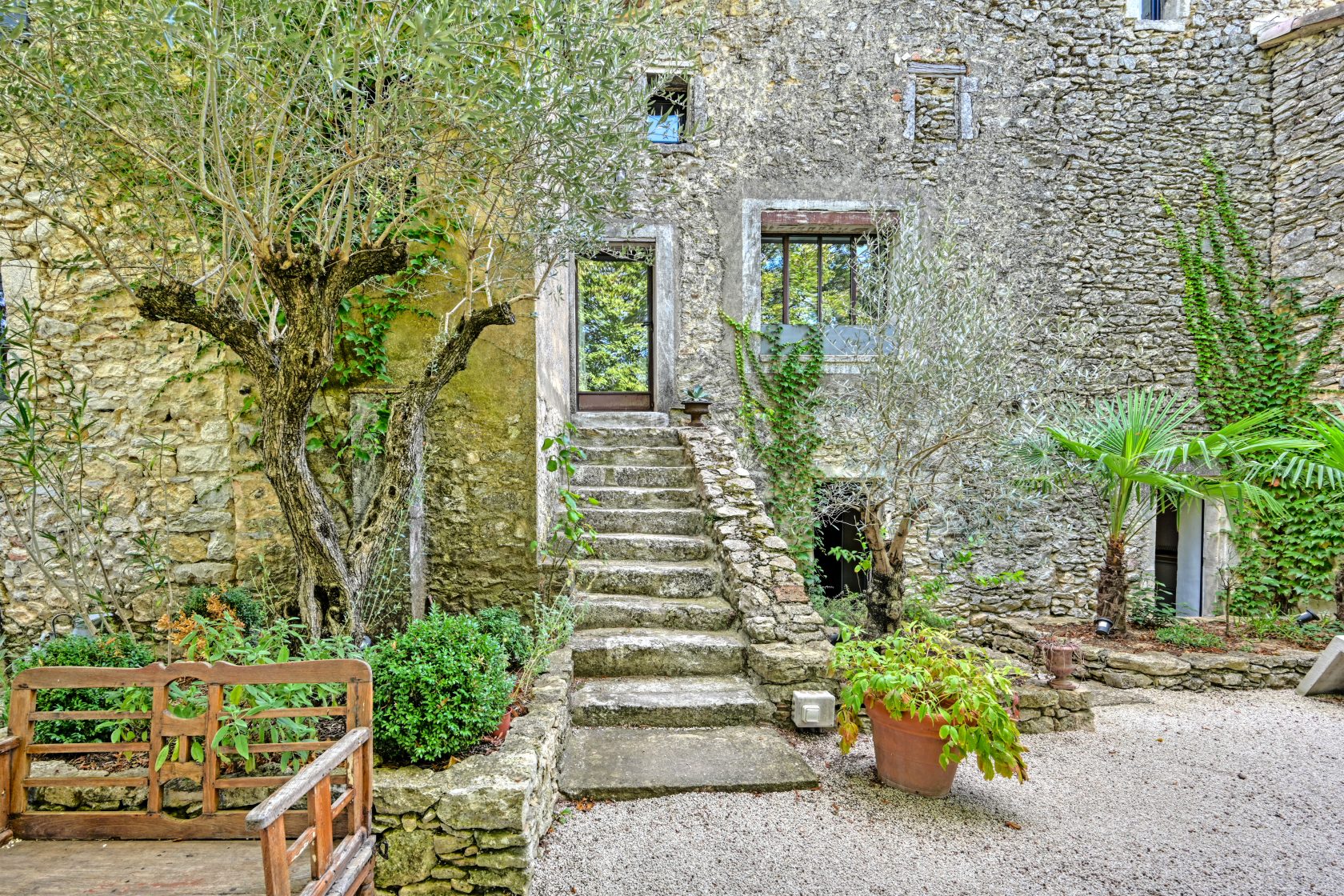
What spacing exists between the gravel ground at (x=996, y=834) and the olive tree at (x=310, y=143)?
1.63 metres

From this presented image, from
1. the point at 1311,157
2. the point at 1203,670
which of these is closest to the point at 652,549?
the point at 1203,670

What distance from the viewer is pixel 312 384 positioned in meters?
2.63

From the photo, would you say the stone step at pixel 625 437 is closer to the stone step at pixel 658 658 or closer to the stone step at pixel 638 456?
the stone step at pixel 638 456

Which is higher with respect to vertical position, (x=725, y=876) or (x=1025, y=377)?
(x=1025, y=377)

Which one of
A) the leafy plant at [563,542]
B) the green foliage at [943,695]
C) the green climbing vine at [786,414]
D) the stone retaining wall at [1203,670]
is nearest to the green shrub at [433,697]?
the leafy plant at [563,542]

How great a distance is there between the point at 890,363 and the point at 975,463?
237 centimetres

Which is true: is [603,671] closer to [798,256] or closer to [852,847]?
[852,847]

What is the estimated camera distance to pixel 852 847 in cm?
252

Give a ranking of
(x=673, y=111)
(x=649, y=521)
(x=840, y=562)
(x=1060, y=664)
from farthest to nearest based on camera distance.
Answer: (x=840, y=562) < (x=673, y=111) < (x=649, y=521) < (x=1060, y=664)

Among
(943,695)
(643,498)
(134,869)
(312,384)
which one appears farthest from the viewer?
(643,498)

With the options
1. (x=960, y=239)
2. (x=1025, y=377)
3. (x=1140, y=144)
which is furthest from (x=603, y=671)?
(x=1140, y=144)

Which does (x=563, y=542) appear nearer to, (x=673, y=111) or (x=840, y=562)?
(x=840, y=562)

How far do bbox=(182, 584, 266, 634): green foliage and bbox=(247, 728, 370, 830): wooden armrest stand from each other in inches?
70.2

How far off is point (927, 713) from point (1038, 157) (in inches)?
254
